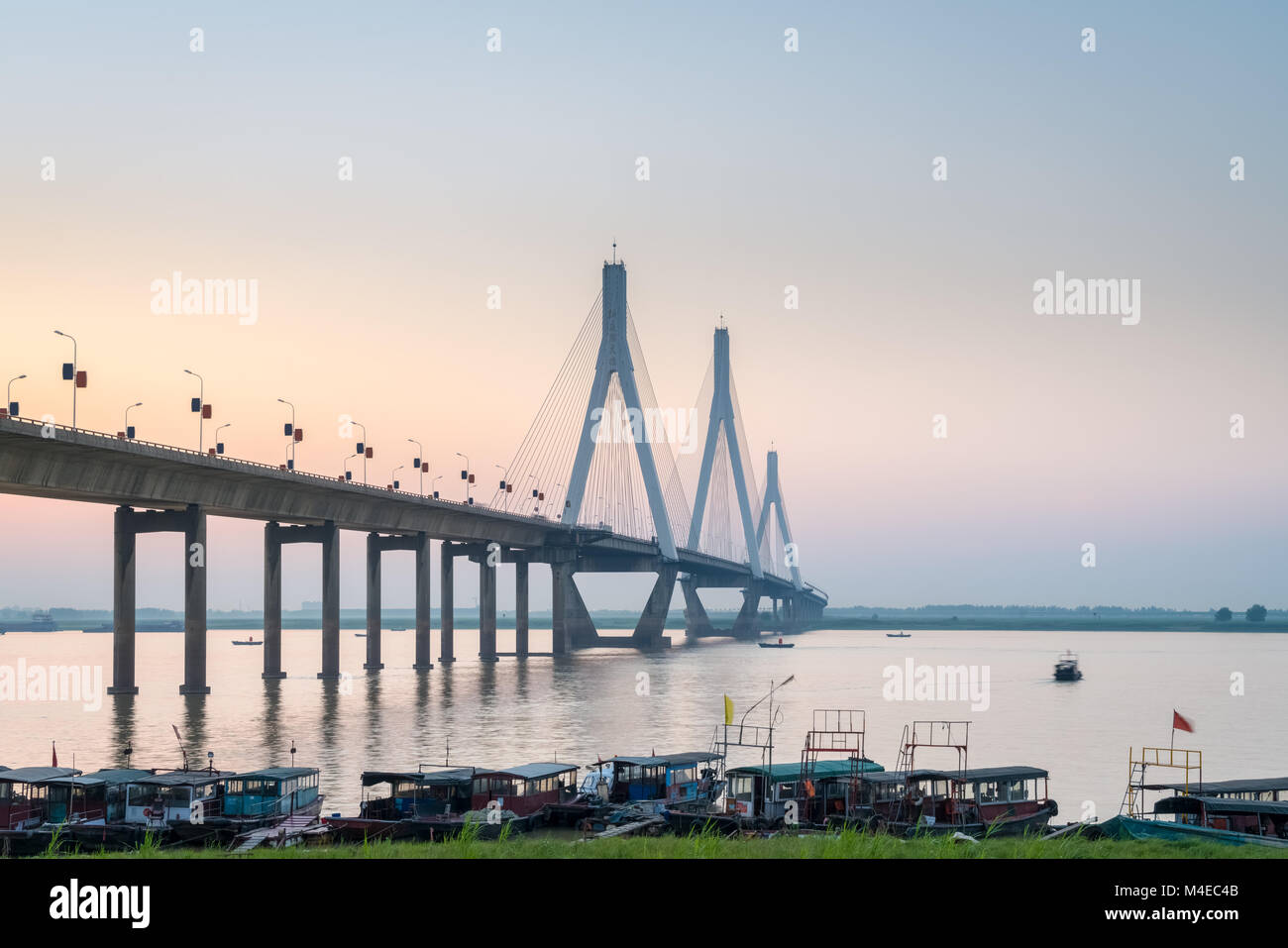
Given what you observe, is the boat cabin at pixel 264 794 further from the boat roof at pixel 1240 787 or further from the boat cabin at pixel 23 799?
the boat roof at pixel 1240 787

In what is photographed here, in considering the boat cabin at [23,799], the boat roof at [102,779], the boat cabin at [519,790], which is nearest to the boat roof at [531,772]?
the boat cabin at [519,790]

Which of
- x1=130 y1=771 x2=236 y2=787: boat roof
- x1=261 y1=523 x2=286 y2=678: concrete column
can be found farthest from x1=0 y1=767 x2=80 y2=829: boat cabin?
x1=261 y1=523 x2=286 y2=678: concrete column

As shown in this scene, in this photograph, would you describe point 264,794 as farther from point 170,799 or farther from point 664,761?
point 664,761

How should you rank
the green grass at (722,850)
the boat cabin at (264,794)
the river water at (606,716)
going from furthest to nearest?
the river water at (606,716) → the boat cabin at (264,794) → the green grass at (722,850)

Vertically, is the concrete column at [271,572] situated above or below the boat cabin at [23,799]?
above

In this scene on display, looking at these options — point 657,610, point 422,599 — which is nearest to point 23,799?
point 422,599

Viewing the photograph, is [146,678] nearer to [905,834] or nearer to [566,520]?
[566,520]

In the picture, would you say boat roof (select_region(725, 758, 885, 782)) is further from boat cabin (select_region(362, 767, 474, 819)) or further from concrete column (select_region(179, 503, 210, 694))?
concrete column (select_region(179, 503, 210, 694))
